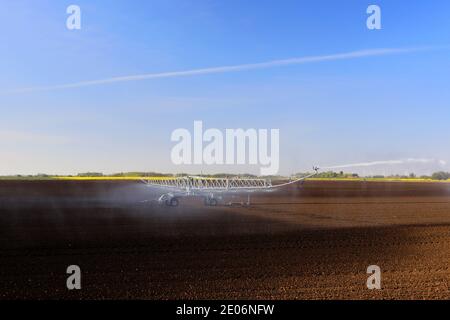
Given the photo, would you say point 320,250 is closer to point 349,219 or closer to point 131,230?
point 131,230

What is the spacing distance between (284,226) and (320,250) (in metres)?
Result: 6.20

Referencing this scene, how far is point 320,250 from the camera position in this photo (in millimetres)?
17297

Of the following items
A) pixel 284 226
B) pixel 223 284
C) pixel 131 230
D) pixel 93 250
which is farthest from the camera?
pixel 284 226

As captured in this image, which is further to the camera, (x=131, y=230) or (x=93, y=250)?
(x=131, y=230)

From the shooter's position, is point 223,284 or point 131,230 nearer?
point 223,284
